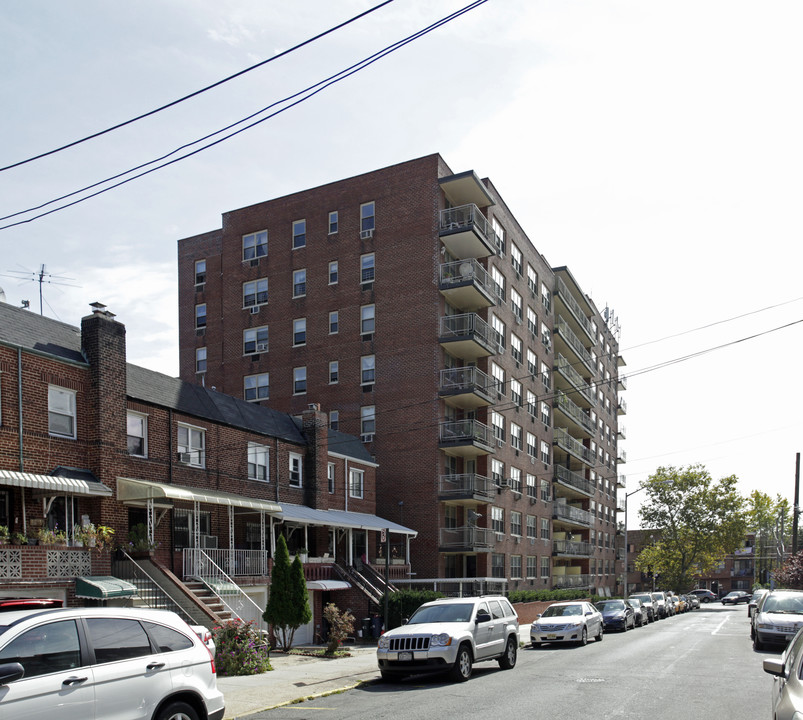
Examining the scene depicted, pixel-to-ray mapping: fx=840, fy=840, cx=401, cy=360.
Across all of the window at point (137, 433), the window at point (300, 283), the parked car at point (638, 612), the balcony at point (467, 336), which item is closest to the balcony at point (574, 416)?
the balcony at point (467, 336)

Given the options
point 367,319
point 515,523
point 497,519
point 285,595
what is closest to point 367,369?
point 367,319

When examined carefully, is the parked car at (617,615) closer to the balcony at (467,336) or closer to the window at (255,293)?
the balcony at (467,336)

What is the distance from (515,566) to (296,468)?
19.2 m

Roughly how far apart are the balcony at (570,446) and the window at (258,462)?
29.8 meters

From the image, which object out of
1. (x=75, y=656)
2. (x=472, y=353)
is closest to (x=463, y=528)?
(x=472, y=353)

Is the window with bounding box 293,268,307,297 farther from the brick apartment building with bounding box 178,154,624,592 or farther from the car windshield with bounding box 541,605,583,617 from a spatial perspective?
the car windshield with bounding box 541,605,583,617

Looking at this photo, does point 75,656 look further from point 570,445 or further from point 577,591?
point 570,445

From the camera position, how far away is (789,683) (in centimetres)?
769

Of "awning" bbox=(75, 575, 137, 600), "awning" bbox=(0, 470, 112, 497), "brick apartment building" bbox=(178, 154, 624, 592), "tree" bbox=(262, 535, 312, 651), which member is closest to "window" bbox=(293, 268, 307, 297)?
"brick apartment building" bbox=(178, 154, 624, 592)

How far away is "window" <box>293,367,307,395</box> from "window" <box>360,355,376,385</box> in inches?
130

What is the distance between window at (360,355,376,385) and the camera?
1626 inches

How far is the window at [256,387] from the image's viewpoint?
44.2 meters

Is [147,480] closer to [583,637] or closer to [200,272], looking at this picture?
[583,637]

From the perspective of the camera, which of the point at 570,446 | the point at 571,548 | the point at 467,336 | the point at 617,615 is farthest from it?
the point at 570,446
